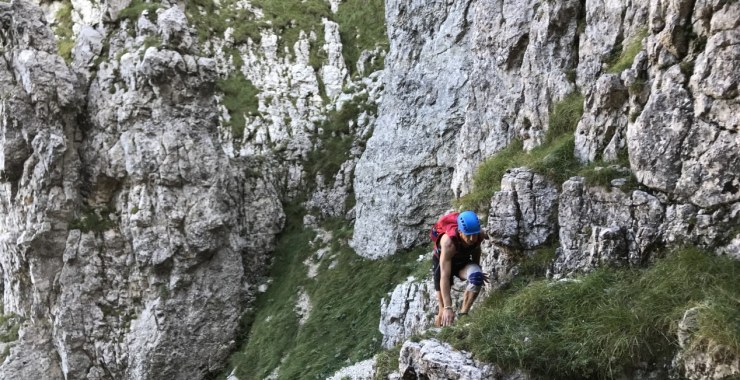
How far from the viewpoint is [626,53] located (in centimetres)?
1102

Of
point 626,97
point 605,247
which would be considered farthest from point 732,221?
point 626,97

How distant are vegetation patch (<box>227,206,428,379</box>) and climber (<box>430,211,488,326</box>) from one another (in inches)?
453

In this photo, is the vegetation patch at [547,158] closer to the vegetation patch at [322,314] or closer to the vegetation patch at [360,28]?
the vegetation patch at [322,314]

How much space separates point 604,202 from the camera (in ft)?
30.5

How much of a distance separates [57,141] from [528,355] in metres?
27.7

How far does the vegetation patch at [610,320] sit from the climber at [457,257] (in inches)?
36.8

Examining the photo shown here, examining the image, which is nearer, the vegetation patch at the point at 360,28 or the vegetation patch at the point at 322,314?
the vegetation patch at the point at 322,314

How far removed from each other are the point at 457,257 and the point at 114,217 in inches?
960

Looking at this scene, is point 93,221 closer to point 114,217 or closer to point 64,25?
point 114,217

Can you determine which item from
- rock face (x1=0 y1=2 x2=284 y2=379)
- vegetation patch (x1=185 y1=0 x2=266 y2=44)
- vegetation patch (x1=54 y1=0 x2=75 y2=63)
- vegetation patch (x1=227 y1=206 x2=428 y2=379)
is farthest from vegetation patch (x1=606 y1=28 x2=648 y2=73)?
vegetation patch (x1=54 y1=0 x2=75 y2=63)

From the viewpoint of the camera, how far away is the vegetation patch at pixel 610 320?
6.75 meters

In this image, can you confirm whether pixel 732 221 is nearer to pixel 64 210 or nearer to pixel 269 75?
pixel 64 210

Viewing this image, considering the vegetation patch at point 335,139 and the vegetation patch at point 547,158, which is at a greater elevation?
the vegetation patch at point 335,139

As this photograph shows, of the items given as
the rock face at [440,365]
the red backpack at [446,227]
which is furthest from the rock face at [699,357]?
the red backpack at [446,227]
